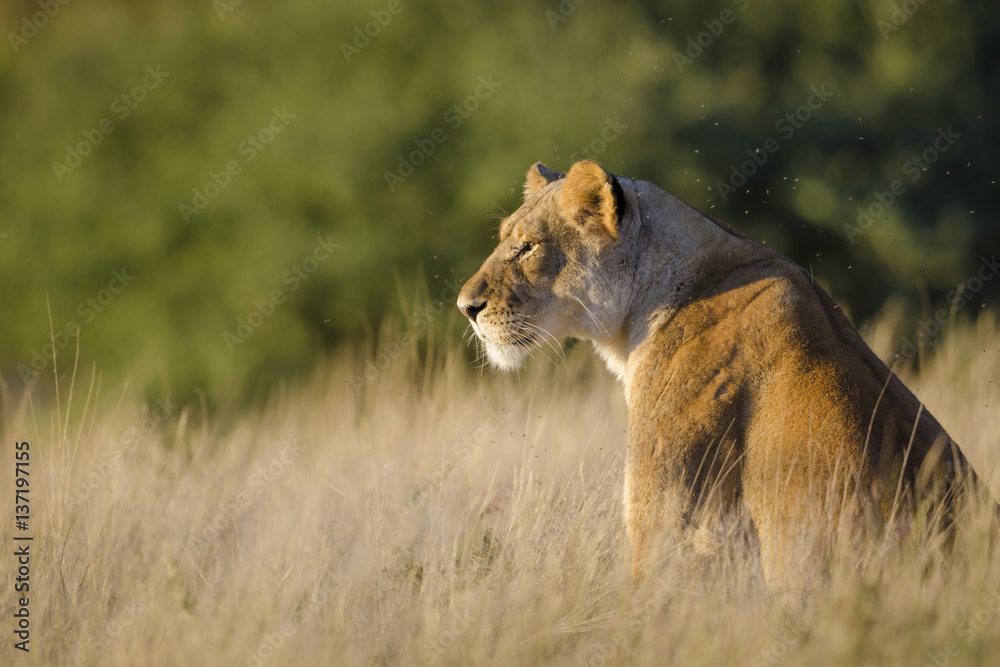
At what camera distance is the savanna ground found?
11.6ft

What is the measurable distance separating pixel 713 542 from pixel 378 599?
1.43 metres

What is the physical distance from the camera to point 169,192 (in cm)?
1508

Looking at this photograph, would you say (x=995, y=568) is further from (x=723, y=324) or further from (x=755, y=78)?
(x=755, y=78)

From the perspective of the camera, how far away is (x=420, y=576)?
4.55 metres
